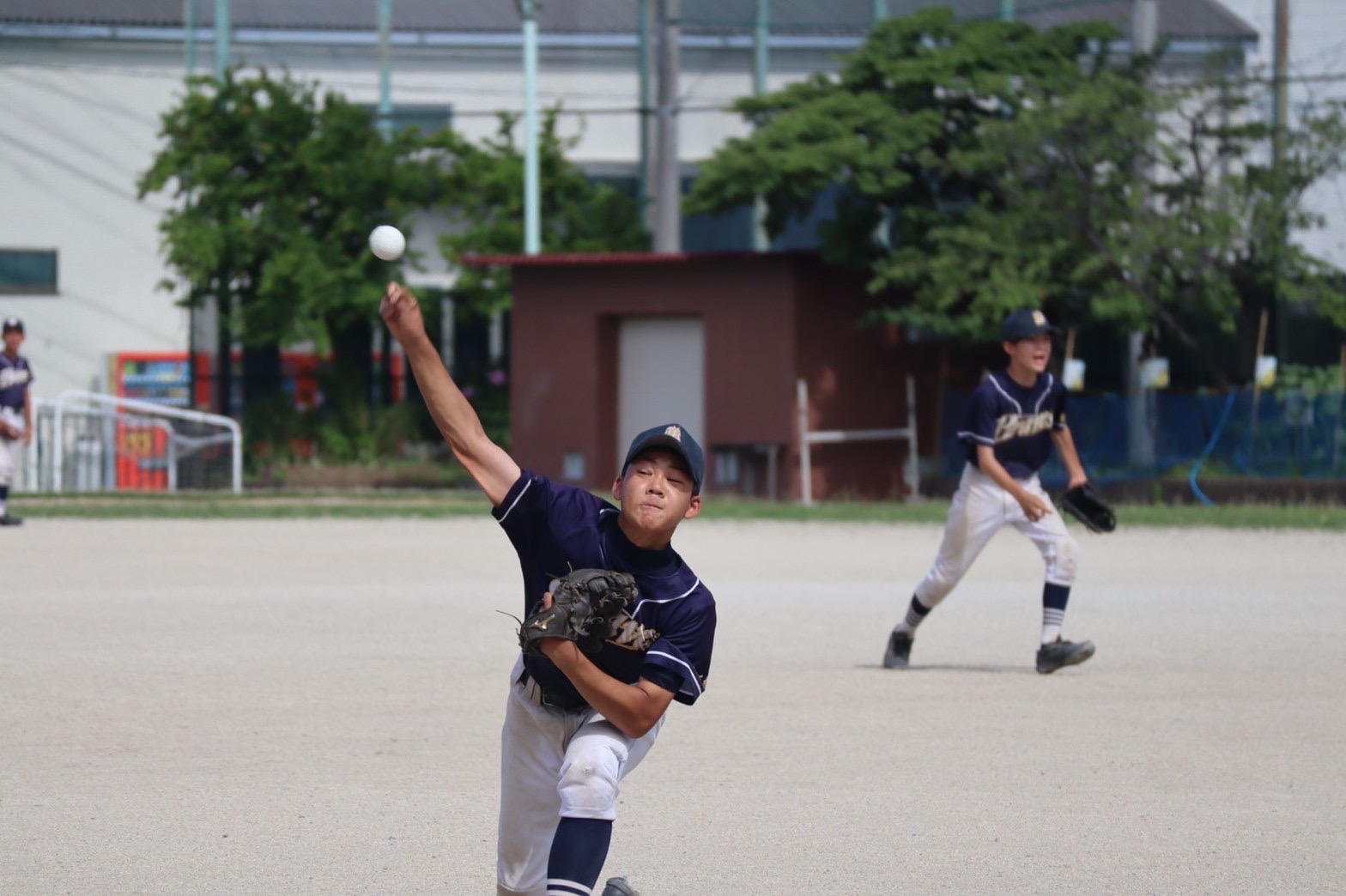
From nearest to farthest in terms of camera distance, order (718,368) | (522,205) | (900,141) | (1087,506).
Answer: (1087,506) → (900,141) → (718,368) → (522,205)

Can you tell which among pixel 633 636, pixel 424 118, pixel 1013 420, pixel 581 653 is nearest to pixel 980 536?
pixel 1013 420

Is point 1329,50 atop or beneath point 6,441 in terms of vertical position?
atop

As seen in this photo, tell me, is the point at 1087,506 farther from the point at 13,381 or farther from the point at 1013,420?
the point at 13,381

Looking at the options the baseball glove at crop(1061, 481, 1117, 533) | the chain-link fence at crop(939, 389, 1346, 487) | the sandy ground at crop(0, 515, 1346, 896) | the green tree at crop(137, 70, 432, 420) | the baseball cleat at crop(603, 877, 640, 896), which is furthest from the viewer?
the green tree at crop(137, 70, 432, 420)

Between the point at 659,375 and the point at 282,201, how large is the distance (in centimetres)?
655

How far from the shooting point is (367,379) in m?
29.9

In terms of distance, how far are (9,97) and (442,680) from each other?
28466mm

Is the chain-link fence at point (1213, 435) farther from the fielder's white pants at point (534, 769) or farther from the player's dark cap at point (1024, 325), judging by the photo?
A: the fielder's white pants at point (534, 769)

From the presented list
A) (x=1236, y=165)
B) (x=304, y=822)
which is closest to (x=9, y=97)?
(x=1236, y=165)

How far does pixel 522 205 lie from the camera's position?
28.9m

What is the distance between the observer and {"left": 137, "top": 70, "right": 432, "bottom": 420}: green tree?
2717 cm

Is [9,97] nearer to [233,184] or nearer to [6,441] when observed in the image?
[233,184]

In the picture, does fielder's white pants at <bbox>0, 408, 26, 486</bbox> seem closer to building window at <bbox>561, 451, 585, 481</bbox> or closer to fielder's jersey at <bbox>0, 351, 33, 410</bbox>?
fielder's jersey at <bbox>0, 351, 33, 410</bbox>

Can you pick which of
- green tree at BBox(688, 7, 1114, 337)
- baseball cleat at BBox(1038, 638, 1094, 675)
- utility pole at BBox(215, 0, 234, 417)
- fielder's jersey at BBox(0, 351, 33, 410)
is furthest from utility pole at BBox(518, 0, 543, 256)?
baseball cleat at BBox(1038, 638, 1094, 675)
